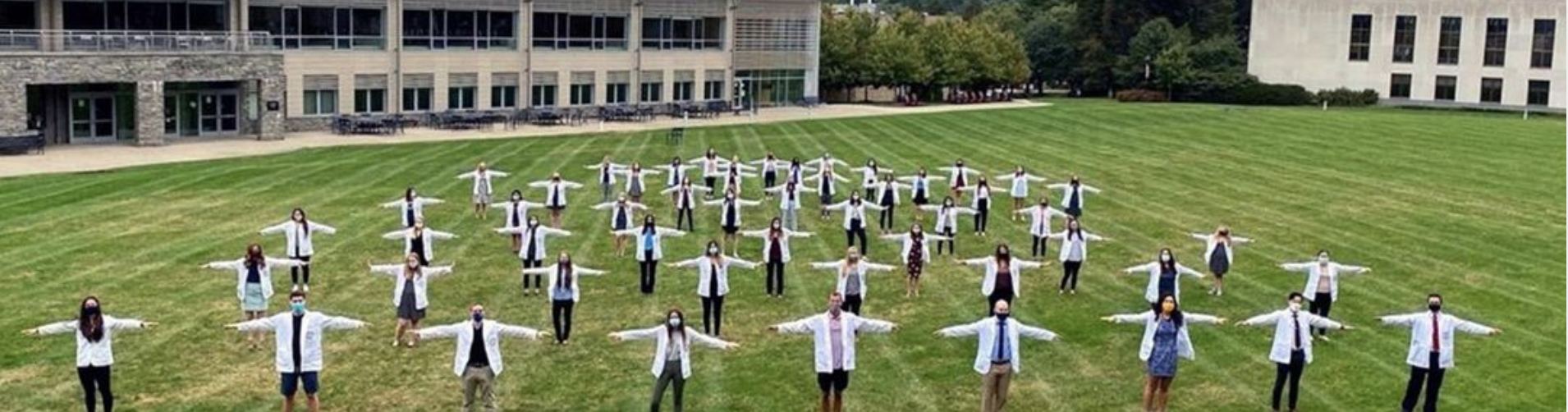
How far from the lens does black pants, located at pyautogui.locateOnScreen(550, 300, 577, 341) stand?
70.8 feet

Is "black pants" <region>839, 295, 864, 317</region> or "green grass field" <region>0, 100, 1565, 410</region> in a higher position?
"black pants" <region>839, 295, 864, 317</region>

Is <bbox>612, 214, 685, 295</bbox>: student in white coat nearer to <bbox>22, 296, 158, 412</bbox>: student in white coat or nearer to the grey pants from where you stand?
the grey pants

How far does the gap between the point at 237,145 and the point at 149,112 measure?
322cm

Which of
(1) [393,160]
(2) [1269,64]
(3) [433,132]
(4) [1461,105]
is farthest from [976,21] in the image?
(1) [393,160]

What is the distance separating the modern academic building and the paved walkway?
4.45 feet

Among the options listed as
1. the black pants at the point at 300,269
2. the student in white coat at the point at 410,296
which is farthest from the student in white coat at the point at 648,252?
the black pants at the point at 300,269

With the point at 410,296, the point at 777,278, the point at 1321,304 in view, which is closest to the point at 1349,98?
the point at 777,278

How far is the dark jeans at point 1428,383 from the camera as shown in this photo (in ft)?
58.1

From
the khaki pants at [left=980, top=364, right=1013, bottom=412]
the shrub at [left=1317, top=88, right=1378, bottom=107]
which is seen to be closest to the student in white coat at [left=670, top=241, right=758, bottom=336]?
the khaki pants at [left=980, top=364, right=1013, bottom=412]

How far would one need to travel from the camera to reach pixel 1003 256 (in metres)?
22.2

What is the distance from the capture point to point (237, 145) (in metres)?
55.6

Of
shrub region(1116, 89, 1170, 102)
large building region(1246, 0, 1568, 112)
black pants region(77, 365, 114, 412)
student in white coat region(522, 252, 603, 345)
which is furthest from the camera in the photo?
shrub region(1116, 89, 1170, 102)

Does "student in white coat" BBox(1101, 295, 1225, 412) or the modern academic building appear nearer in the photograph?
"student in white coat" BBox(1101, 295, 1225, 412)

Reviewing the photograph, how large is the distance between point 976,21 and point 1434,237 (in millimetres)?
81432
